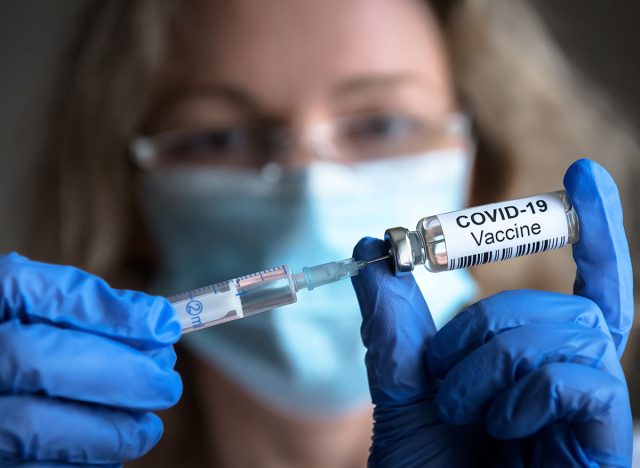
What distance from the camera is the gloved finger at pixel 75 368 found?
2.62ft

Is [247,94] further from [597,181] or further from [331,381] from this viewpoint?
[597,181]

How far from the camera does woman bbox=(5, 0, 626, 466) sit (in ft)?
4.81

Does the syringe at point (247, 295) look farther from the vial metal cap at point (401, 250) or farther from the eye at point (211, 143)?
the eye at point (211, 143)

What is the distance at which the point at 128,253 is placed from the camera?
1.89 metres

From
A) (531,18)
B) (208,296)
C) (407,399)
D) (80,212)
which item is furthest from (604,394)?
(80,212)

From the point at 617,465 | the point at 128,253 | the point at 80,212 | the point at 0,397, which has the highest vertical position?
the point at 80,212

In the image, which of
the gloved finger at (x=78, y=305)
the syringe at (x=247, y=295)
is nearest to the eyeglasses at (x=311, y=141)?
the syringe at (x=247, y=295)

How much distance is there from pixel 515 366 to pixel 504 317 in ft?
0.24

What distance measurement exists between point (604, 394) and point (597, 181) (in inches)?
12.6

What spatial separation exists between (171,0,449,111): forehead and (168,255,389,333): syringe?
2.28ft

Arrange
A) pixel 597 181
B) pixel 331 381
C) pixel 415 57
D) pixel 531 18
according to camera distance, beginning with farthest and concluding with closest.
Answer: pixel 531 18, pixel 415 57, pixel 331 381, pixel 597 181

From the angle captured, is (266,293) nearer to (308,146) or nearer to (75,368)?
(75,368)

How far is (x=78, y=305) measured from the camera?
849mm

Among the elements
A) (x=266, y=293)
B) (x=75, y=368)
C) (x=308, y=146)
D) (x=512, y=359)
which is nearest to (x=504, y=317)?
(x=512, y=359)
